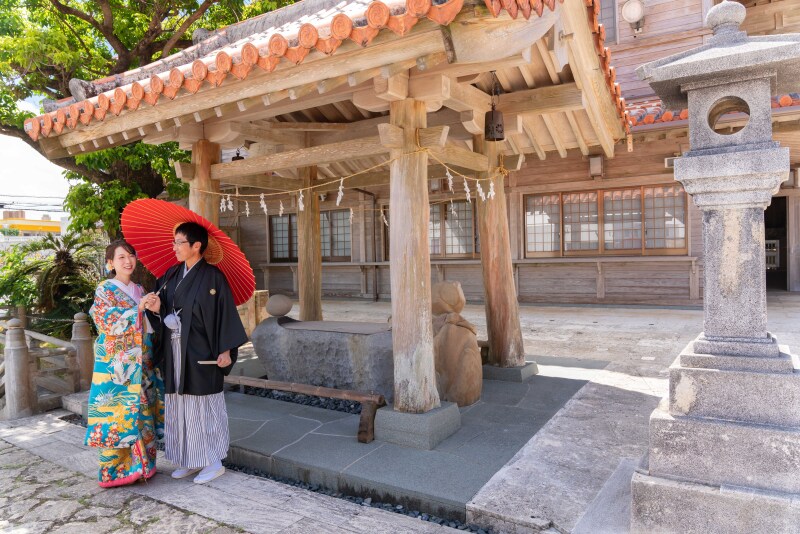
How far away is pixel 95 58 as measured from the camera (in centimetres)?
855

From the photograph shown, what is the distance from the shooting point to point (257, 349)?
5.71 meters

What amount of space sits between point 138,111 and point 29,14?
20.9ft

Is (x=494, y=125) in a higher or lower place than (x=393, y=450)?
higher

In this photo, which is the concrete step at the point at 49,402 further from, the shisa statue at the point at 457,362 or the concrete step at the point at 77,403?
the shisa statue at the point at 457,362

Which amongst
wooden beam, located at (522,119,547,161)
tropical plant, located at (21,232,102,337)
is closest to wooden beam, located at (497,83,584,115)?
wooden beam, located at (522,119,547,161)

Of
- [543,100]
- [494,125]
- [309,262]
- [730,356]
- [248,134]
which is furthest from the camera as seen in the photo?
[309,262]

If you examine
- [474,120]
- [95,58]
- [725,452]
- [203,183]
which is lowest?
[725,452]

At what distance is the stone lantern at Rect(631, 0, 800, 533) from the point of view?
2.46 meters

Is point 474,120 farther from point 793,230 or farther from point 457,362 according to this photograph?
point 793,230

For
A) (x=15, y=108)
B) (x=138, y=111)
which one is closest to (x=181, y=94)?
(x=138, y=111)

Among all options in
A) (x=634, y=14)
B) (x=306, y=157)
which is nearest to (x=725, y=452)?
(x=306, y=157)

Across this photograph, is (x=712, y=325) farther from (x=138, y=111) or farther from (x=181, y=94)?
(x=138, y=111)

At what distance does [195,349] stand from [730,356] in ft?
10.8

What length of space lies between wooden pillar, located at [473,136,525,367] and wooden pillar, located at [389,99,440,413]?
6.02 ft
